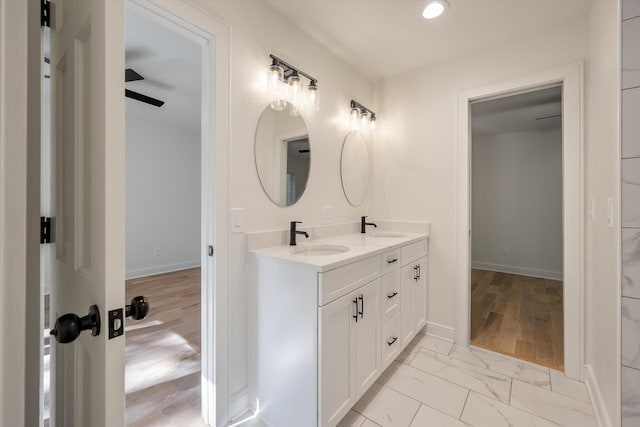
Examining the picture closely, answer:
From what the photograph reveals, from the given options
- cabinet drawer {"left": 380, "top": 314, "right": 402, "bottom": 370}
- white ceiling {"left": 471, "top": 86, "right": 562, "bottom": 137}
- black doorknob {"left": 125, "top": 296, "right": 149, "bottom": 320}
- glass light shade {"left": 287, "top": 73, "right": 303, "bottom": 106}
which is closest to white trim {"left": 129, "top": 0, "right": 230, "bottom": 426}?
glass light shade {"left": 287, "top": 73, "right": 303, "bottom": 106}

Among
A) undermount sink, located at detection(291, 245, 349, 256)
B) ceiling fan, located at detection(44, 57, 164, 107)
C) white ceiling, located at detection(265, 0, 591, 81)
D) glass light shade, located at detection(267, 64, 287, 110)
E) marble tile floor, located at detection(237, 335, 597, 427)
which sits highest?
ceiling fan, located at detection(44, 57, 164, 107)

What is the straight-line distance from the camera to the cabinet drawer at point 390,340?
1.76m

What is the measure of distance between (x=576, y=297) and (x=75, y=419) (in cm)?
267

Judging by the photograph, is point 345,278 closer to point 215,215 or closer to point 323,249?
point 323,249

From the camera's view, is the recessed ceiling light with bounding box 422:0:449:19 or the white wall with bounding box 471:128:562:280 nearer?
the recessed ceiling light with bounding box 422:0:449:19

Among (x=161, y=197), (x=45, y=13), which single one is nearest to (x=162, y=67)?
(x=45, y=13)

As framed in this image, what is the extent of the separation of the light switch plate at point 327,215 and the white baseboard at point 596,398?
74.0 inches

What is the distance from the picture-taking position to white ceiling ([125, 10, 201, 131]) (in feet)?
7.04

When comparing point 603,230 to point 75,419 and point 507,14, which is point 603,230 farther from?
point 75,419

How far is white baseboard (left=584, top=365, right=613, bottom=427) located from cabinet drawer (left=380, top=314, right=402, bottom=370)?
1055mm

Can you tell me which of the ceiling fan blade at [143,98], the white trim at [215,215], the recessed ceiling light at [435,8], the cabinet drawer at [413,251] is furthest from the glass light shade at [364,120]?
the ceiling fan blade at [143,98]

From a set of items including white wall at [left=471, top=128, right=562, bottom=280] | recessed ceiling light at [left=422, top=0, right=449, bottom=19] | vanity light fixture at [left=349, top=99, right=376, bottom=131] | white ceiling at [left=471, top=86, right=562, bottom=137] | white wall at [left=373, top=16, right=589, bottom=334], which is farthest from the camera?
white wall at [left=471, top=128, right=562, bottom=280]

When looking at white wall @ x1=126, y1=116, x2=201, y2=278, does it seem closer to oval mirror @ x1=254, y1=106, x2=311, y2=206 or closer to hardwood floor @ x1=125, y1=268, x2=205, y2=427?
hardwood floor @ x1=125, y1=268, x2=205, y2=427

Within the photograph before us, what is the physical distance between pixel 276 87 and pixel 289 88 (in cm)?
11
